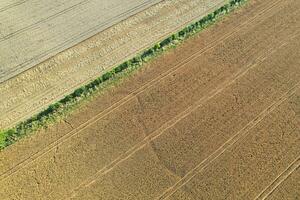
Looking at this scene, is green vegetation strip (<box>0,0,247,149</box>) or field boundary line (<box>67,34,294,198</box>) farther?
Result: green vegetation strip (<box>0,0,247,149</box>)

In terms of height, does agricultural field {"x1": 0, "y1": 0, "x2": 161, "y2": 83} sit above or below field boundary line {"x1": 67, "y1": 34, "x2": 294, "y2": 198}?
above

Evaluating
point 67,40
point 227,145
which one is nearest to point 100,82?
point 67,40

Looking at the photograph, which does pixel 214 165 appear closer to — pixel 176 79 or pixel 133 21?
pixel 176 79

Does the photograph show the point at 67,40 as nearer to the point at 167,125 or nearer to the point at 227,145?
the point at 167,125

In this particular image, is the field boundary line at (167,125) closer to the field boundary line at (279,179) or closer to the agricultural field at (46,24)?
the field boundary line at (279,179)

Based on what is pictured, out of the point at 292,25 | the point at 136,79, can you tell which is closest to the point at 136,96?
the point at 136,79

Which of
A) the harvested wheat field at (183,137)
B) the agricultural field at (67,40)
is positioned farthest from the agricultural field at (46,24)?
the harvested wheat field at (183,137)

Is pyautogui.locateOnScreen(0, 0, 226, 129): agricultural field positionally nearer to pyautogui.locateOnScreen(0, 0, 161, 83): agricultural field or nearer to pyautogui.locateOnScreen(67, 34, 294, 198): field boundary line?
pyautogui.locateOnScreen(0, 0, 161, 83): agricultural field

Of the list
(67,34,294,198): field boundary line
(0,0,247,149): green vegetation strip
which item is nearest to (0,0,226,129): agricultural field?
(0,0,247,149): green vegetation strip
